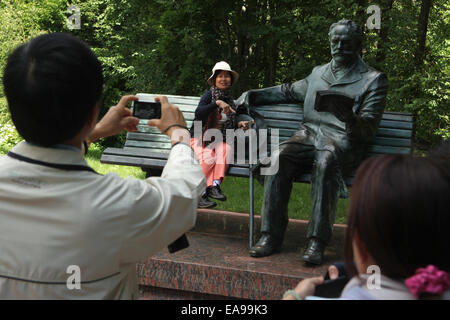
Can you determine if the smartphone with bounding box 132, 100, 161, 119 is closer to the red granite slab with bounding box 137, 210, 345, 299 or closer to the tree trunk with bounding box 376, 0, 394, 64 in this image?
the red granite slab with bounding box 137, 210, 345, 299

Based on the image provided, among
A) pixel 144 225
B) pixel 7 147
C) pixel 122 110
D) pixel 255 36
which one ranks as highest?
pixel 255 36

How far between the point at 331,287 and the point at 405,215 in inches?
17.4

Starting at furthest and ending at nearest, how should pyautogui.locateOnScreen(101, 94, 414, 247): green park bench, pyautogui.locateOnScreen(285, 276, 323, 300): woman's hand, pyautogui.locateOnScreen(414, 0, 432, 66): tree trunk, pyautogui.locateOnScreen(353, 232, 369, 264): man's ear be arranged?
pyautogui.locateOnScreen(414, 0, 432, 66): tree trunk
pyautogui.locateOnScreen(101, 94, 414, 247): green park bench
pyautogui.locateOnScreen(285, 276, 323, 300): woman's hand
pyautogui.locateOnScreen(353, 232, 369, 264): man's ear

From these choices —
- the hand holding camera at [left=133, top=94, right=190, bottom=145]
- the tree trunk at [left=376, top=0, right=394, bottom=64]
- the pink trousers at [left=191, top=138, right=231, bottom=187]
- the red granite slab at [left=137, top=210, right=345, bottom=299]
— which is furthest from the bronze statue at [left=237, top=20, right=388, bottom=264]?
the tree trunk at [left=376, top=0, right=394, bottom=64]

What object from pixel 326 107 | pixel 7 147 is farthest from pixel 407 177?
pixel 7 147

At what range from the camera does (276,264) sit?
3.41 meters

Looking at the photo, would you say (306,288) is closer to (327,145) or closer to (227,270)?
(227,270)

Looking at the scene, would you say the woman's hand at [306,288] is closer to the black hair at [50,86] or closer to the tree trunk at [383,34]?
the black hair at [50,86]

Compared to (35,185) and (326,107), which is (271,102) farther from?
(35,185)

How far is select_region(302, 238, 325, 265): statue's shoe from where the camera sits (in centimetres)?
340

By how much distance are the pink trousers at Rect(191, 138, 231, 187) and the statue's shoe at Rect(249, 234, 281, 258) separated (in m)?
0.68

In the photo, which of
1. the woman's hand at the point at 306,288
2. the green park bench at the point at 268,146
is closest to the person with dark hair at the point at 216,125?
the green park bench at the point at 268,146

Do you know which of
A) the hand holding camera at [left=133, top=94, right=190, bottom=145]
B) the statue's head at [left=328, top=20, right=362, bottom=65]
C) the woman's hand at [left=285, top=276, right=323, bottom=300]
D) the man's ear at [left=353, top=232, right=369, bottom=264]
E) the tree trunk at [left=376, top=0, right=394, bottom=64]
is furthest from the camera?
the tree trunk at [left=376, top=0, right=394, bottom=64]
